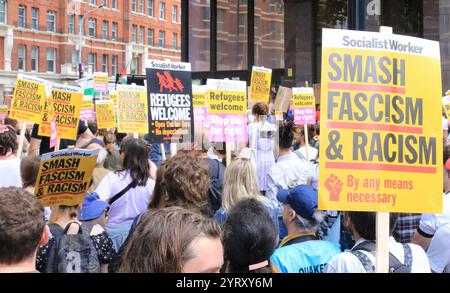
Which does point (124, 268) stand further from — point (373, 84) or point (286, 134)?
point (286, 134)

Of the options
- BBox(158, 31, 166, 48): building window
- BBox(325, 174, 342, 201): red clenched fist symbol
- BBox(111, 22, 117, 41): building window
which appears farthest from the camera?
BBox(158, 31, 166, 48): building window

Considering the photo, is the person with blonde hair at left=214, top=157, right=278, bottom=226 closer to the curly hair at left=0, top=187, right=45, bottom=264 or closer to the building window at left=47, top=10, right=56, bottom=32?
the curly hair at left=0, top=187, right=45, bottom=264

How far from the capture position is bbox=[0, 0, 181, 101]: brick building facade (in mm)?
70062

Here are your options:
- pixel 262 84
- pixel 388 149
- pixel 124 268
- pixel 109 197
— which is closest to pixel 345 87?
pixel 388 149

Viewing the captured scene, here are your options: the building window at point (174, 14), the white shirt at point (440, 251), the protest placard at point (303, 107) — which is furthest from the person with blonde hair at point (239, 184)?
the building window at point (174, 14)

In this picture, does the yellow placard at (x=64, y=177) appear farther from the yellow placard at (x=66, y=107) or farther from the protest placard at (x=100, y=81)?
the protest placard at (x=100, y=81)

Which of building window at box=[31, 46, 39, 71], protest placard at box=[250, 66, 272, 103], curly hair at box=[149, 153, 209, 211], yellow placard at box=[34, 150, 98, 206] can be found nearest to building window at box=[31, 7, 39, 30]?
building window at box=[31, 46, 39, 71]

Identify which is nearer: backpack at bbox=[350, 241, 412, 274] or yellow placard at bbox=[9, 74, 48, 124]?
backpack at bbox=[350, 241, 412, 274]

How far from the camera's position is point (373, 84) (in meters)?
3.95

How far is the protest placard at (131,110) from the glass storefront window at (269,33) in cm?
1397

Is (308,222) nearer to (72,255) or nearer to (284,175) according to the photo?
(72,255)

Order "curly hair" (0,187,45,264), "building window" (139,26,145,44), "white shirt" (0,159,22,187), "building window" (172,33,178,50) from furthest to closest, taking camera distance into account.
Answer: "building window" (172,33,178,50), "building window" (139,26,145,44), "white shirt" (0,159,22,187), "curly hair" (0,187,45,264)

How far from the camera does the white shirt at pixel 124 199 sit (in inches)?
246

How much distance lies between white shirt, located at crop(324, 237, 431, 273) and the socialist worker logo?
445 cm
